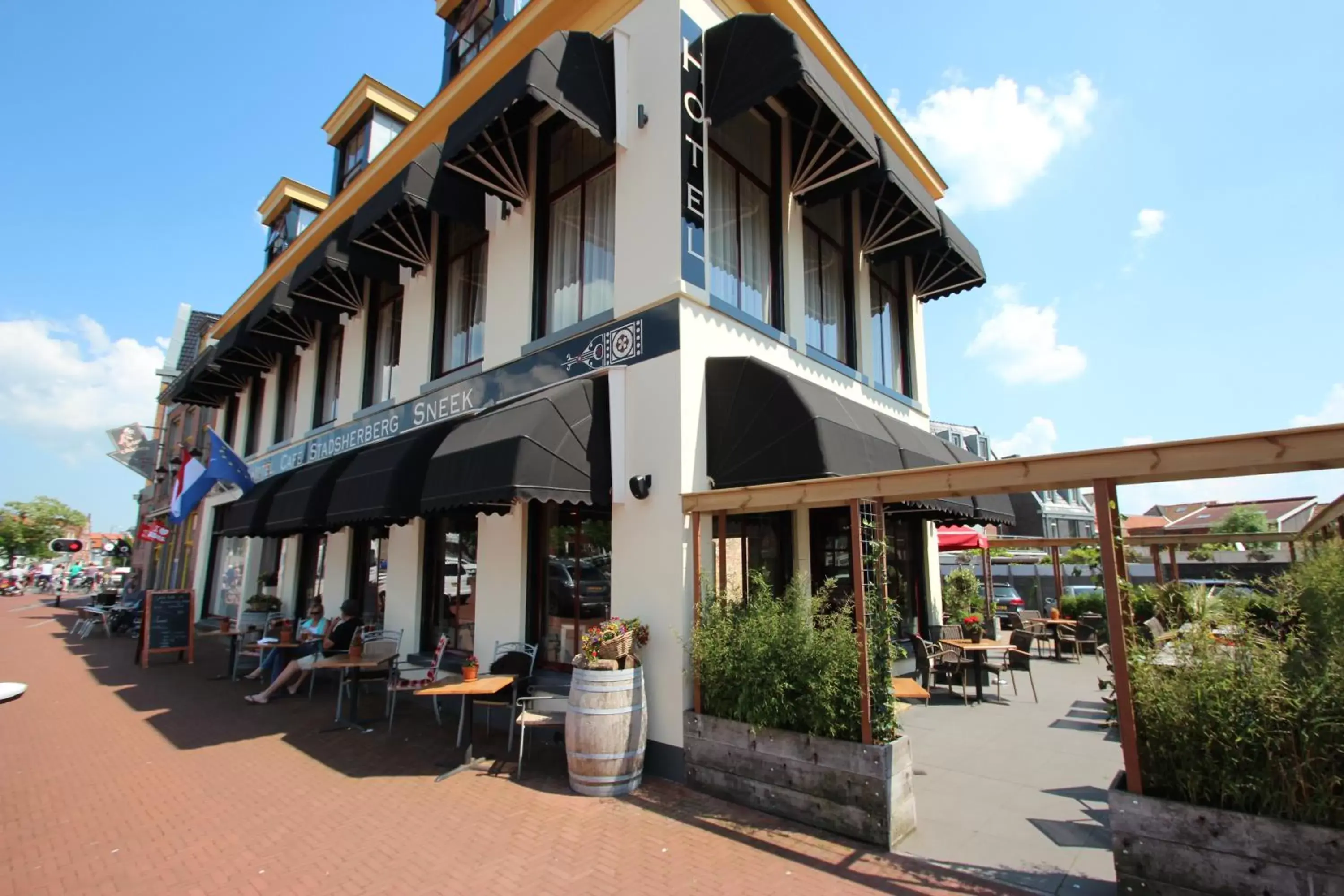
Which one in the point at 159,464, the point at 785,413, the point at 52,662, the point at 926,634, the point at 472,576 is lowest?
the point at 52,662

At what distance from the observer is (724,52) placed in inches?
285

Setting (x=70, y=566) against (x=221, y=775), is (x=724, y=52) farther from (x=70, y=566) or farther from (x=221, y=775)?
(x=70, y=566)

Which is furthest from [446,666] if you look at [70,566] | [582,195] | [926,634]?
[70,566]

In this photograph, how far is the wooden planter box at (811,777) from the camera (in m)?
4.77

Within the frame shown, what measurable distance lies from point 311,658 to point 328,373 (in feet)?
25.1

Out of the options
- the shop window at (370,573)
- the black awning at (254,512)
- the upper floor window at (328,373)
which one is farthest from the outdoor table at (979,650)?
the upper floor window at (328,373)

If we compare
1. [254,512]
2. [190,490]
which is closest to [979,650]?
[254,512]

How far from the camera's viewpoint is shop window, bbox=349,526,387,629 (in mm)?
11570

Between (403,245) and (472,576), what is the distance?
5.56 meters

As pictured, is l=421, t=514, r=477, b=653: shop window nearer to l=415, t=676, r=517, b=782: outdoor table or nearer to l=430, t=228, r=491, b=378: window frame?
l=415, t=676, r=517, b=782: outdoor table

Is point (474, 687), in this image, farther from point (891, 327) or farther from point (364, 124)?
point (364, 124)

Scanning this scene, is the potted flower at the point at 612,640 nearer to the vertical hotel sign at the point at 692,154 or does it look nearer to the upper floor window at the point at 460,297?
the vertical hotel sign at the point at 692,154

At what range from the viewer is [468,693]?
21.1 ft

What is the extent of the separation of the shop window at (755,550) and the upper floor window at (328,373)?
35.4 ft
